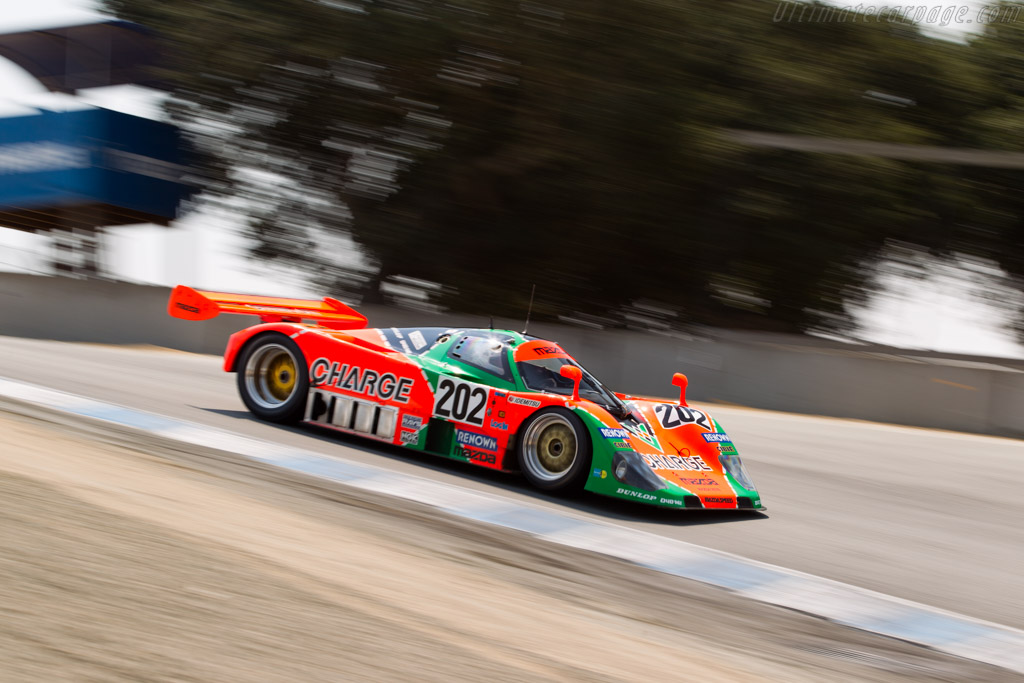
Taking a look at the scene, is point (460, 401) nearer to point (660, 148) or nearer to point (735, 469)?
point (735, 469)

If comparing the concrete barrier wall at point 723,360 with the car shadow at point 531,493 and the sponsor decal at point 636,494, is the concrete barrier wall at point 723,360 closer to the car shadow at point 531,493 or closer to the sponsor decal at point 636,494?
the car shadow at point 531,493

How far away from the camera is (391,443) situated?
26.0ft

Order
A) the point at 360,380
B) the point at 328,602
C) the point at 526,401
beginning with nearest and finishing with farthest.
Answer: the point at 328,602, the point at 526,401, the point at 360,380

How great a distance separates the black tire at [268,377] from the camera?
8594mm

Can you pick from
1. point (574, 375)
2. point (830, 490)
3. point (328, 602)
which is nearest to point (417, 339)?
point (574, 375)

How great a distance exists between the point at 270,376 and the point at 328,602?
4.97m

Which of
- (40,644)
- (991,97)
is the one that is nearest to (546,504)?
(40,644)

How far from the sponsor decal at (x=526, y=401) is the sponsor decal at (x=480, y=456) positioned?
445mm

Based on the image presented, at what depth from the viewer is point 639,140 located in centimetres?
1758

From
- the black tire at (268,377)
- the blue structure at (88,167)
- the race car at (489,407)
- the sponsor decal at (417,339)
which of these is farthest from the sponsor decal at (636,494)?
the blue structure at (88,167)

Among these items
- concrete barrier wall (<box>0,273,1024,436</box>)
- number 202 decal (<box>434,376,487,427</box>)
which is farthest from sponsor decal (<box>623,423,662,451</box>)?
concrete barrier wall (<box>0,273,1024,436</box>)

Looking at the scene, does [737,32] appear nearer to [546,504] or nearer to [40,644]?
[546,504]

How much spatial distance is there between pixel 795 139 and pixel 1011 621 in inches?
518

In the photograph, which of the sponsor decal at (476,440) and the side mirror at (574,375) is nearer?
the side mirror at (574,375)
